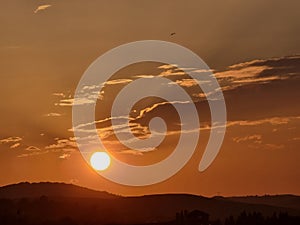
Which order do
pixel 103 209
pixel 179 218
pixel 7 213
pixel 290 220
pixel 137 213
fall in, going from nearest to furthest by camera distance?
pixel 290 220 → pixel 179 218 → pixel 7 213 → pixel 103 209 → pixel 137 213

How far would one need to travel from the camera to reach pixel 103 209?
18625 centimetres

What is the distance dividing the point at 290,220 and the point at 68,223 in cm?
3588

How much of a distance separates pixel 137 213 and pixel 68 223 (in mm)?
71690

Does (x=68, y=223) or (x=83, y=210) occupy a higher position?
(x=83, y=210)

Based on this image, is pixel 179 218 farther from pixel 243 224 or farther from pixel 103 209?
pixel 103 209

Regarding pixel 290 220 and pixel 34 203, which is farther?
pixel 34 203

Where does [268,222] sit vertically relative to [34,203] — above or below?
below

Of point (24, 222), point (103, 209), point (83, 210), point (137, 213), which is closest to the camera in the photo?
point (24, 222)

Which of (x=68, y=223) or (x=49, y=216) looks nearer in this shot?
(x=68, y=223)

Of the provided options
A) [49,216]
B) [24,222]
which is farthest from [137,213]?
[24,222]

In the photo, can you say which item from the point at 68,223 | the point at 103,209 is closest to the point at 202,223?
the point at 68,223

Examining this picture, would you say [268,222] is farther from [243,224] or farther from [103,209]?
[103,209]

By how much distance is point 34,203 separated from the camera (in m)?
173

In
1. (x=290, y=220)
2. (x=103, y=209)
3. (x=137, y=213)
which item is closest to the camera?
(x=290, y=220)
